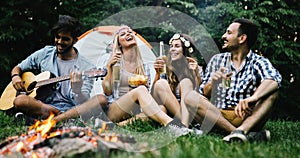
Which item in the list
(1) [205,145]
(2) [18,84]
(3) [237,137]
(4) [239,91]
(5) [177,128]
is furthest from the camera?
(2) [18,84]

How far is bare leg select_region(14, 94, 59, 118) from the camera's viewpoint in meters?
4.59

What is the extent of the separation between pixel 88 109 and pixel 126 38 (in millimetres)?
914

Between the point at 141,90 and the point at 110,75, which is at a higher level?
the point at 110,75

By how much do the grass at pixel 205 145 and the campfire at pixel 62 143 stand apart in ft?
0.27

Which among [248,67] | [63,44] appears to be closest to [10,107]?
[63,44]

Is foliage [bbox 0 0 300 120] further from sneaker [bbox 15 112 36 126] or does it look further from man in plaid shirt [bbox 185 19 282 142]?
man in plaid shirt [bbox 185 19 282 142]

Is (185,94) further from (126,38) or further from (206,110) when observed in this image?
(126,38)

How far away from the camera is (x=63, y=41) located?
4.86 m

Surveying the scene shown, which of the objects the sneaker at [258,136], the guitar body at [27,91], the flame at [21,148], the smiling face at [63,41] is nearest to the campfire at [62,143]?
the flame at [21,148]

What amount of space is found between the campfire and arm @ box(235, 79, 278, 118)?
1176mm

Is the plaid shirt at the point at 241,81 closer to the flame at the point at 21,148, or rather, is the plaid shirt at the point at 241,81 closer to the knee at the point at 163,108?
the knee at the point at 163,108

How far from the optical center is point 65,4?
7.44 meters

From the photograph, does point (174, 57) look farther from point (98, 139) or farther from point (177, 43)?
point (98, 139)

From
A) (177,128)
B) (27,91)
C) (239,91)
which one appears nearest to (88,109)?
(27,91)
